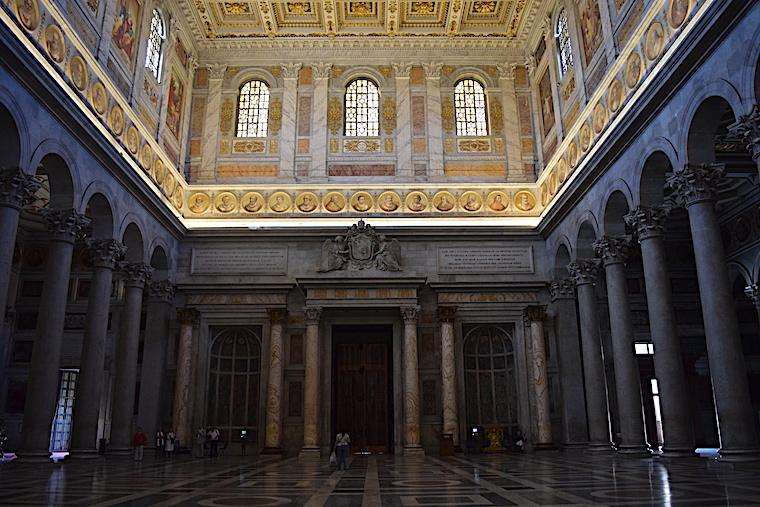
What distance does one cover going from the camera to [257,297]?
2236 centimetres

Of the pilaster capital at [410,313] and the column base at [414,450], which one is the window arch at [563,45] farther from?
the column base at [414,450]

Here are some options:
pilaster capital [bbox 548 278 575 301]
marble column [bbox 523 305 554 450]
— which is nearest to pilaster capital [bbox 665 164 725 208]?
pilaster capital [bbox 548 278 575 301]

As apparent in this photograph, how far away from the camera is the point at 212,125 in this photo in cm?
2439

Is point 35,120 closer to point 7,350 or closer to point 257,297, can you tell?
point 257,297

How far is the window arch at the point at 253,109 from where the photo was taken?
24.7 metres

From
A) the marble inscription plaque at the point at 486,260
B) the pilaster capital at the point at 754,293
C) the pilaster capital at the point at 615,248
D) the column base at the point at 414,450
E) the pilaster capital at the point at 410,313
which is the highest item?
the marble inscription plaque at the point at 486,260

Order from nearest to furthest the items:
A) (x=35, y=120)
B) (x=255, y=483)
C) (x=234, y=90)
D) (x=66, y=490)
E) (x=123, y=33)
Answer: (x=66, y=490) → (x=255, y=483) → (x=35, y=120) → (x=123, y=33) → (x=234, y=90)

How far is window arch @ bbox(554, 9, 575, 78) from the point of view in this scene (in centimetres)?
2092

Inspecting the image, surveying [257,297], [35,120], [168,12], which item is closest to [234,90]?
[168,12]

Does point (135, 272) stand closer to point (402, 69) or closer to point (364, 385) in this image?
point (364, 385)

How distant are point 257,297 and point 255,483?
42.5 ft

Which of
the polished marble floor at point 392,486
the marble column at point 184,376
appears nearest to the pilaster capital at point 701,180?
the polished marble floor at point 392,486

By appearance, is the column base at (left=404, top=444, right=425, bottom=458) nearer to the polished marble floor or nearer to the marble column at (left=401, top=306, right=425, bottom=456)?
the marble column at (left=401, top=306, right=425, bottom=456)

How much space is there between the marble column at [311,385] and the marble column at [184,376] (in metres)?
3.89
